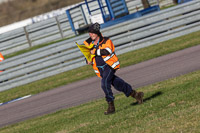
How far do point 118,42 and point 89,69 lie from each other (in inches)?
75.7

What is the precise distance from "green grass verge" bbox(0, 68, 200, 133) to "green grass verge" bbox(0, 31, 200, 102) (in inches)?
210

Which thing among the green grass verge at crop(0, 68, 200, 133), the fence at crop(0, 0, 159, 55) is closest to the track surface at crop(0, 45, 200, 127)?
the green grass verge at crop(0, 68, 200, 133)

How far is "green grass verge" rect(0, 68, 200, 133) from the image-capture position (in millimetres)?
6051

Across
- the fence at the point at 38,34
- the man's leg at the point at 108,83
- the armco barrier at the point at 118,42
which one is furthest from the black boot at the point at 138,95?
the fence at the point at 38,34

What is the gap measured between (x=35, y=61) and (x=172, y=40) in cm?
535

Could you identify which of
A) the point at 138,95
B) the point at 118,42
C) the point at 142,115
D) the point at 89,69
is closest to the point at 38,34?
the point at 118,42

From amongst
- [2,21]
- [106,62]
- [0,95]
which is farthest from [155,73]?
[2,21]

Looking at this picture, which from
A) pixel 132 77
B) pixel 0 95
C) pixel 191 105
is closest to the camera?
pixel 191 105

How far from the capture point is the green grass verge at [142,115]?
6.05 m

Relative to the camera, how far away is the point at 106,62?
773cm

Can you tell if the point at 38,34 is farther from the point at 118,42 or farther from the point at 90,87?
the point at 90,87

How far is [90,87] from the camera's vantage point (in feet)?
41.4

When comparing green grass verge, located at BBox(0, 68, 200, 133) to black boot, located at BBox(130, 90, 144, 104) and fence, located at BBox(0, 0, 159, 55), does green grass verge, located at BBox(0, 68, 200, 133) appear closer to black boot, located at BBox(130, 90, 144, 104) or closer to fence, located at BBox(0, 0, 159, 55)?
black boot, located at BBox(130, 90, 144, 104)

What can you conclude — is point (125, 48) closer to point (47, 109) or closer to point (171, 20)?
point (171, 20)
